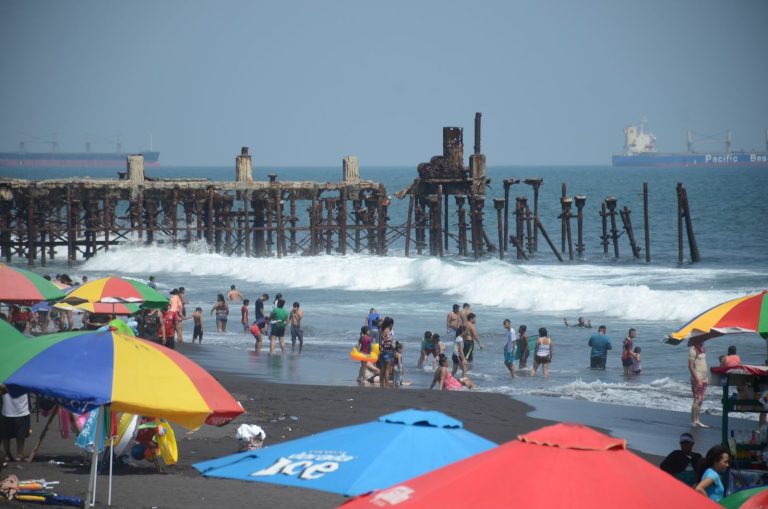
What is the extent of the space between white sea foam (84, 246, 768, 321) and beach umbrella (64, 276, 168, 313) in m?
18.2

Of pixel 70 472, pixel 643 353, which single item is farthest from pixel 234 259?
pixel 70 472

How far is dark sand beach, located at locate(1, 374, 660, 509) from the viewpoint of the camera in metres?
10.0

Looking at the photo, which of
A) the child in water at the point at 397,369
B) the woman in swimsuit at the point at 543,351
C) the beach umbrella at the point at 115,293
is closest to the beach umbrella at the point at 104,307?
the beach umbrella at the point at 115,293

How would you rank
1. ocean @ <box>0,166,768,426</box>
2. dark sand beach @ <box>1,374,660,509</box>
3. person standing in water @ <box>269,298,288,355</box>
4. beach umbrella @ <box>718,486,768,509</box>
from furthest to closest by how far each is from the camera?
person standing in water @ <box>269,298,288,355</box> → ocean @ <box>0,166,768,426</box> → dark sand beach @ <box>1,374,660,509</box> → beach umbrella @ <box>718,486,768,509</box>

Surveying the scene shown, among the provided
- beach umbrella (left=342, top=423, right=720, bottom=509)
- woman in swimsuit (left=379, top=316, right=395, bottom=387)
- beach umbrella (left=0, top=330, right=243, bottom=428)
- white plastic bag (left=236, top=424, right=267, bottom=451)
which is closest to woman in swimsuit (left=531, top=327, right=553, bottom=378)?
woman in swimsuit (left=379, top=316, right=395, bottom=387)

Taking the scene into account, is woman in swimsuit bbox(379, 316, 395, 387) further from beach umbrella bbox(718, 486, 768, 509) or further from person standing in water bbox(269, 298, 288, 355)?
beach umbrella bbox(718, 486, 768, 509)

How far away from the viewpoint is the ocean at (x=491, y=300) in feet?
65.9

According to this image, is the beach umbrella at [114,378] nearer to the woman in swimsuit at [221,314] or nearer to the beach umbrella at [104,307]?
the beach umbrella at [104,307]

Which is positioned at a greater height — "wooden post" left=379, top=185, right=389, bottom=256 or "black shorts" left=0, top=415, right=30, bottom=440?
"wooden post" left=379, top=185, right=389, bottom=256

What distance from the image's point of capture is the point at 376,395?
16.9 m

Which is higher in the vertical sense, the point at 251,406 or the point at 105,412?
the point at 105,412

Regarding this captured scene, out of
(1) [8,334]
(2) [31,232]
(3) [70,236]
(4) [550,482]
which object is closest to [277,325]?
(1) [8,334]

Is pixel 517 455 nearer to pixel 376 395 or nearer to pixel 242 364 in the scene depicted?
pixel 376 395

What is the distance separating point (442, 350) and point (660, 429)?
18.0ft
